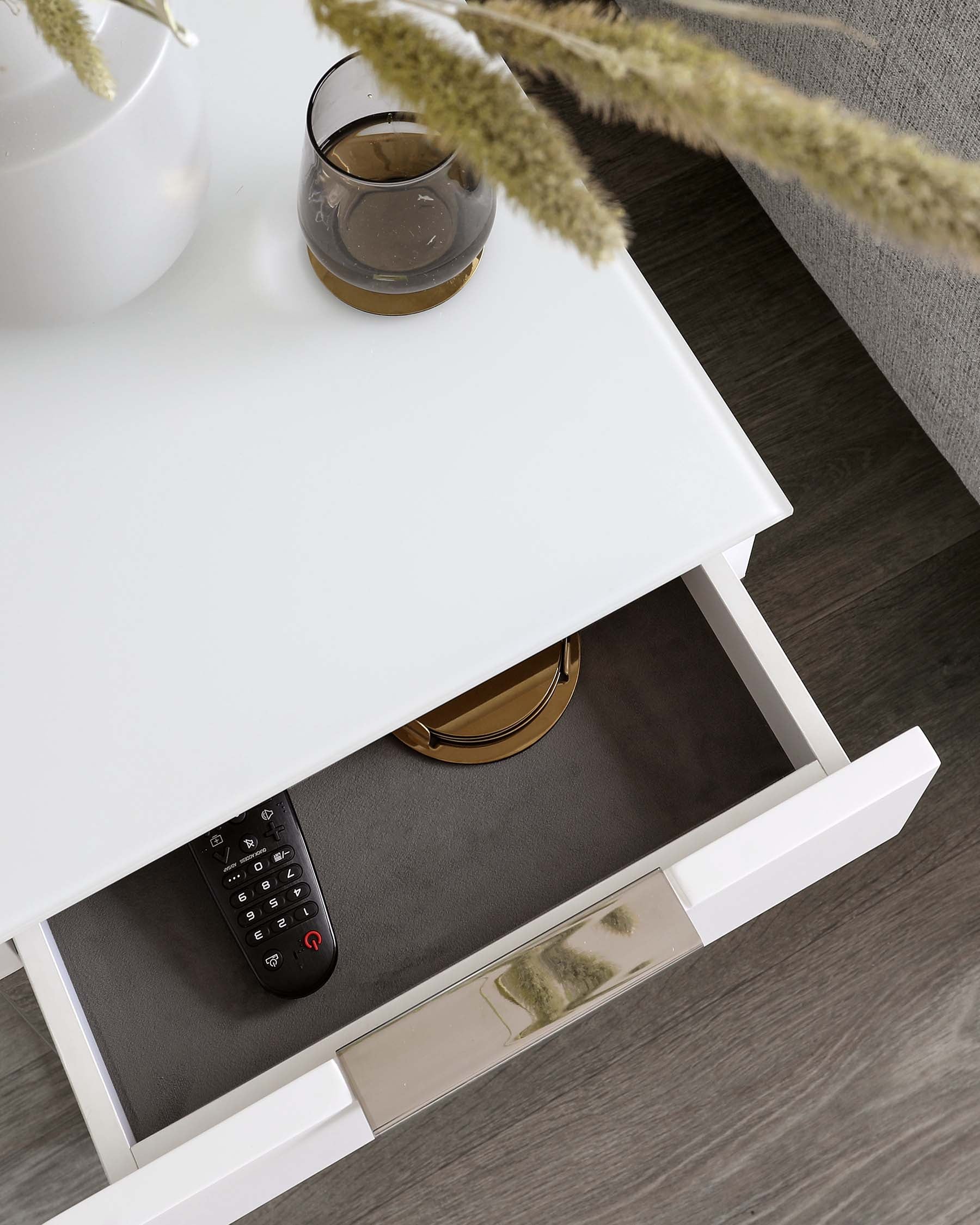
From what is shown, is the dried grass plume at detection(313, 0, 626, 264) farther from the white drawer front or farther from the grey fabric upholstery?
the grey fabric upholstery

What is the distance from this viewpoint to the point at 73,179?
0.45 meters

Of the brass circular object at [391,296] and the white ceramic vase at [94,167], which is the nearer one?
the white ceramic vase at [94,167]

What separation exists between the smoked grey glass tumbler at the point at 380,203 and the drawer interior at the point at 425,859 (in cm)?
27

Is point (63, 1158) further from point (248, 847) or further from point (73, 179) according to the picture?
point (73, 179)

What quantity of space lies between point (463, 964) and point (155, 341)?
36 centimetres

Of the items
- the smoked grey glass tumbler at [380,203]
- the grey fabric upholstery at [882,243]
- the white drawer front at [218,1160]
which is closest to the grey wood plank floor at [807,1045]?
the grey fabric upholstery at [882,243]

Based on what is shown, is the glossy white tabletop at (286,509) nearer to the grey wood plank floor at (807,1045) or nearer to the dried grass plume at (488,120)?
the dried grass plume at (488,120)

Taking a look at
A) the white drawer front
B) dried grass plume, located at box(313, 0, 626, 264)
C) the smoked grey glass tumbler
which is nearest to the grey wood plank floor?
the white drawer front

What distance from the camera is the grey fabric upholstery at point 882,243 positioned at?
0.69m

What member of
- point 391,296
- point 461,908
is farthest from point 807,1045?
point 391,296

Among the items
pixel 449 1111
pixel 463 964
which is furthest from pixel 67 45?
pixel 449 1111

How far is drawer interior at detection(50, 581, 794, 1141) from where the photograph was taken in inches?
24.9

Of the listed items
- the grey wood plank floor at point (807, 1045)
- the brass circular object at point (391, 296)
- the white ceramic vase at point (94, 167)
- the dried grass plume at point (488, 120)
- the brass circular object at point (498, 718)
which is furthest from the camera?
the grey wood plank floor at point (807, 1045)

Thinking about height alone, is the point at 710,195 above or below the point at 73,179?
below
